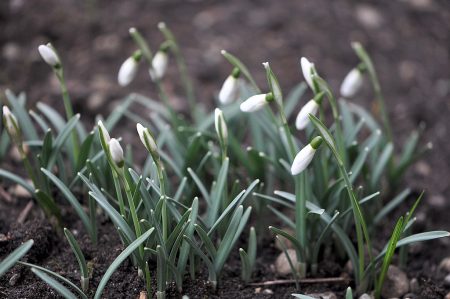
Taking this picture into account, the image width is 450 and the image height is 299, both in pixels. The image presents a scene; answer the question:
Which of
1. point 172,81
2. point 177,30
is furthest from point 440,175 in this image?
point 177,30

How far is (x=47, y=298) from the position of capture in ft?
7.93

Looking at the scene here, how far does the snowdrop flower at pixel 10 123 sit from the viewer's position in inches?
100

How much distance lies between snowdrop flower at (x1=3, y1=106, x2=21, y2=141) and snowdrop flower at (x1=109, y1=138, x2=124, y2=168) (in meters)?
0.67

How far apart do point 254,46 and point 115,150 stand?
8.47 feet

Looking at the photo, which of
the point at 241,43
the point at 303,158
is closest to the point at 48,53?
the point at 303,158

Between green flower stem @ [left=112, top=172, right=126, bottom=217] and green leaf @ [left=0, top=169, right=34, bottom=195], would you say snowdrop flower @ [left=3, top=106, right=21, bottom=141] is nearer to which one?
green leaf @ [left=0, top=169, right=34, bottom=195]

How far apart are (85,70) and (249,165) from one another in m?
1.84

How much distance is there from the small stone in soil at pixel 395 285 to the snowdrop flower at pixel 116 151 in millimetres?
1380

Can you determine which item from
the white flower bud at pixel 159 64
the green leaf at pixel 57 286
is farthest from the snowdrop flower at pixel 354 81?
the green leaf at pixel 57 286

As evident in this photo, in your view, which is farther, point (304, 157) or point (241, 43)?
point (241, 43)

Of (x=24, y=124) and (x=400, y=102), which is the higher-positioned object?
(x=24, y=124)

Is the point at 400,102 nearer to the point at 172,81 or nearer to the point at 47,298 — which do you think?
the point at 172,81

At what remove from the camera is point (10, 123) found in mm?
2574

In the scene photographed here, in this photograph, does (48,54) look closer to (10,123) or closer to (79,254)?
(10,123)
